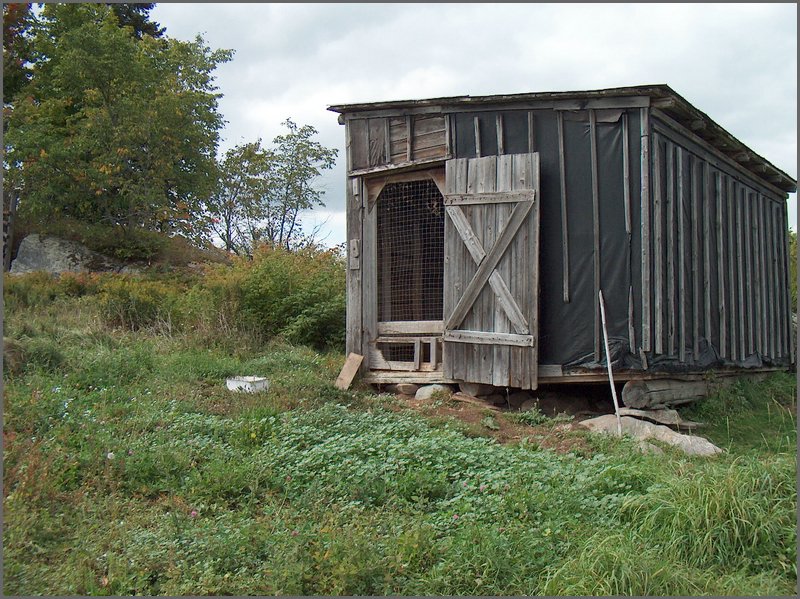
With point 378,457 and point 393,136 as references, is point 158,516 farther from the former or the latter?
point 393,136

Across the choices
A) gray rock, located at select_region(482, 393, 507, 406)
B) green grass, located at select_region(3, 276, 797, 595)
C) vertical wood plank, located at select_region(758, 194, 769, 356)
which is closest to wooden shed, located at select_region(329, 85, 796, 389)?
gray rock, located at select_region(482, 393, 507, 406)

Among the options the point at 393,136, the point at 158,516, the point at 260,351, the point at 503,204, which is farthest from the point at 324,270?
the point at 158,516

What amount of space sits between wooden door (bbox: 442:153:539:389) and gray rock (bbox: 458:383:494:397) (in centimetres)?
18

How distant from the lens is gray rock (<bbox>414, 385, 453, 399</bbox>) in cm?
929

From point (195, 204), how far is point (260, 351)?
1142 centimetres

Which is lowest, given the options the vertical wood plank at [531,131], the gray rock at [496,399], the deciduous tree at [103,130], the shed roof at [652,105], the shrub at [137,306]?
the gray rock at [496,399]

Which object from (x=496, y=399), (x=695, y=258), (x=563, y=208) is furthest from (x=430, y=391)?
(x=695, y=258)

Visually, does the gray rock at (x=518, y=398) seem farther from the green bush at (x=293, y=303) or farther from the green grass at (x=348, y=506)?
the green bush at (x=293, y=303)

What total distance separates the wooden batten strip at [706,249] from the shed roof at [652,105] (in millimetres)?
597

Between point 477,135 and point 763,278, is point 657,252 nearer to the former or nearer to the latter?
point 477,135

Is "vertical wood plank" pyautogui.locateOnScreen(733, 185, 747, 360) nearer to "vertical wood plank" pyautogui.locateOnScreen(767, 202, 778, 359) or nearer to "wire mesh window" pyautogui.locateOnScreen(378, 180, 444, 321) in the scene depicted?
"vertical wood plank" pyautogui.locateOnScreen(767, 202, 778, 359)

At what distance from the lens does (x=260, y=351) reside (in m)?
11.3

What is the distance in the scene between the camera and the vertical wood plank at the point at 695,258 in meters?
9.43

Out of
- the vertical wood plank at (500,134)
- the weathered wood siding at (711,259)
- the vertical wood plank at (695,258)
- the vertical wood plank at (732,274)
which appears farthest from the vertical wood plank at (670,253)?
the vertical wood plank at (732,274)
